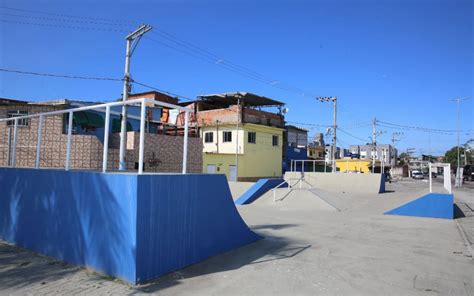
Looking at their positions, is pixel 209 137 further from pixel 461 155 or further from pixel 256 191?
pixel 461 155

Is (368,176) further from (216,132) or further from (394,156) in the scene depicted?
(394,156)

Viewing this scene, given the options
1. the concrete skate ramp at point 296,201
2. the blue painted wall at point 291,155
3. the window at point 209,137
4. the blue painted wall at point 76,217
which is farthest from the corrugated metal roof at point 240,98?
the blue painted wall at point 76,217

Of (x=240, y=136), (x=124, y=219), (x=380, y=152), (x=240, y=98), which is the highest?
(x=240, y=98)

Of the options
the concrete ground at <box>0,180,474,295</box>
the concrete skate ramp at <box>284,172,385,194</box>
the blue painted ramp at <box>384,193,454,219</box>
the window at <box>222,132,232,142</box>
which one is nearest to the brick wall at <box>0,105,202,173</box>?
the concrete ground at <box>0,180,474,295</box>

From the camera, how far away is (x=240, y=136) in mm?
38312

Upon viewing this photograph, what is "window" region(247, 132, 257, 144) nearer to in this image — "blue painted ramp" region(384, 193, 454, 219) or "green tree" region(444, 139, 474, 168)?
"blue painted ramp" region(384, 193, 454, 219)

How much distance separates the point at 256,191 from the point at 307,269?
12929 millimetres

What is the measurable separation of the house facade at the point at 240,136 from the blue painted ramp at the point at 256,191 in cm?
1686

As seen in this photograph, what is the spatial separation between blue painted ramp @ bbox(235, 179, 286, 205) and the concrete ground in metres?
7.73

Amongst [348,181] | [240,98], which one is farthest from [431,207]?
[240,98]

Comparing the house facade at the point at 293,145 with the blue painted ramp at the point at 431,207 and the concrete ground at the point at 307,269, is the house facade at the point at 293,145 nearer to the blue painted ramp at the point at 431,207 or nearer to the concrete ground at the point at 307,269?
the blue painted ramp at the point at 431,207

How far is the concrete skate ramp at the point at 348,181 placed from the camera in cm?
2631

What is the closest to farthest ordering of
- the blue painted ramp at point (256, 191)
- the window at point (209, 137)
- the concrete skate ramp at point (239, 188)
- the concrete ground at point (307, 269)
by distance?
the concrete ground at point (307, 269) → the blue painted ramp at point (256, 191) → the concrete skate ramp at point (239, 188) → the window at point (209, 137)

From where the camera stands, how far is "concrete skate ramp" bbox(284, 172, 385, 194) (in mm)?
26312
